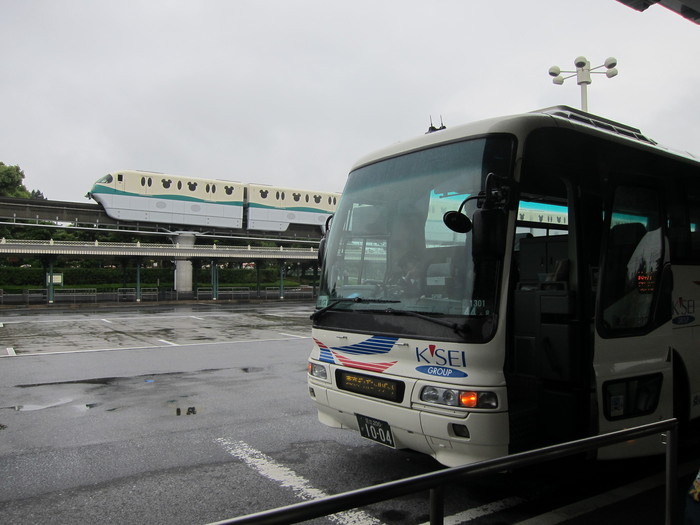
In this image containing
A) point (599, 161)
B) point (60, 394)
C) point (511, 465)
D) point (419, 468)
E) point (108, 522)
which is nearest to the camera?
point (511, 465)

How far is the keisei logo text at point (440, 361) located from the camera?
156 inches

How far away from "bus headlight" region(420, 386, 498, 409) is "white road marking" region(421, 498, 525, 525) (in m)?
0.88

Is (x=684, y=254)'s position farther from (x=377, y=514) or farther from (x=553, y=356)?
(x=377, y=514)

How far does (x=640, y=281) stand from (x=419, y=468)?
9.00ft

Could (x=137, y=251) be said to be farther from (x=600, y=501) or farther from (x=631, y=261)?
(x=600, y=501)

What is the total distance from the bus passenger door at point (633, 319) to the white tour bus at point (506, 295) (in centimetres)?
2

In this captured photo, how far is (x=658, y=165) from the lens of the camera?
17.4 ft

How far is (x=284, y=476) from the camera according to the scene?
4.88 meters

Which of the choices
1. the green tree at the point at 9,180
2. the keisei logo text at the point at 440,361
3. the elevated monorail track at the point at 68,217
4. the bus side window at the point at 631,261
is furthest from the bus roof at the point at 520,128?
the green tree at the point at 9,180

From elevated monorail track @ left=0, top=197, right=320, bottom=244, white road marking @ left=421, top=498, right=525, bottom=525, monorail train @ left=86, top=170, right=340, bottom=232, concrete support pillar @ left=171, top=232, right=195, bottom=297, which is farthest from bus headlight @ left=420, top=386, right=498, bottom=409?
elevated monorail track @ left=0, top=197, right=320, bottom=244

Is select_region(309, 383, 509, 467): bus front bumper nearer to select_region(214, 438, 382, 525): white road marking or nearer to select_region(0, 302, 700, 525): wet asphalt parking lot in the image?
select_region(0, 302, 700, 525): wet asphalt parking lot

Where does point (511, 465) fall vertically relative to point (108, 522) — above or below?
above

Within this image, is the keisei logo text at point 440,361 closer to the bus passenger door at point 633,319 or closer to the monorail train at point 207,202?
Answer: the bus passenger door at point 633,319

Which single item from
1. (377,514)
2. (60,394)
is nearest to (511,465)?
(377,514)
